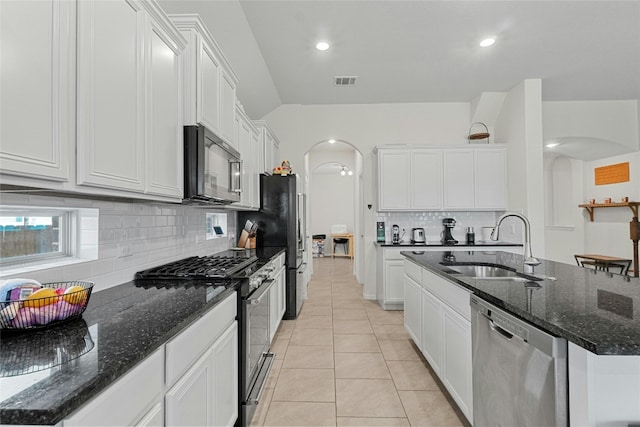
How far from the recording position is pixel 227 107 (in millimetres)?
2463

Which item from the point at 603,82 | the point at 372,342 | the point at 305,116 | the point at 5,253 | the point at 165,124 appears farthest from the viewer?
the point at 305,116

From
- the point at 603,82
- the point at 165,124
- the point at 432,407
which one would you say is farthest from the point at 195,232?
the point at 603,82

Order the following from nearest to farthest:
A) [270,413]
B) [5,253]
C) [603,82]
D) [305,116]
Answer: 1. [5,253]
2. [270,413]
3. [603,82]
4. [305,116]

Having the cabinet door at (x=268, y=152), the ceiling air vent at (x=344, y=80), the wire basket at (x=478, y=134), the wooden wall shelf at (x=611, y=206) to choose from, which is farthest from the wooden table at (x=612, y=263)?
the cabinet door at (x=268, y=152)

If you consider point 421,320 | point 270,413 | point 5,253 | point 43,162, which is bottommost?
point 270,413

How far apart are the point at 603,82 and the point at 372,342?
4508 millimetres

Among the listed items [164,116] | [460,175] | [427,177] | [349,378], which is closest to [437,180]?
[427,177]

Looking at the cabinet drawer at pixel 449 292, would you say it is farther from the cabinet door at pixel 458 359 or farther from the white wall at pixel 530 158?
the white wall at pixel 530 158

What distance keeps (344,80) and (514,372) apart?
3723 millimetres

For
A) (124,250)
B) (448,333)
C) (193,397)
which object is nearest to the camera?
(193,397)

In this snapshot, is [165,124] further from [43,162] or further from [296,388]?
[296,388]

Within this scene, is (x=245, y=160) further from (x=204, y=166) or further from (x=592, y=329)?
(x=592, y=329)

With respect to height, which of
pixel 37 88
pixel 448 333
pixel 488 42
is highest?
pixel 488 42

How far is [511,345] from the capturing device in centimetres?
135
